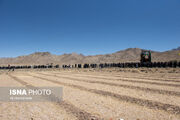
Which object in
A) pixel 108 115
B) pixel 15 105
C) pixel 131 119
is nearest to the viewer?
pixel 131 119

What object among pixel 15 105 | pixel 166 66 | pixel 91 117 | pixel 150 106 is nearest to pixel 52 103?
pixel 15 105

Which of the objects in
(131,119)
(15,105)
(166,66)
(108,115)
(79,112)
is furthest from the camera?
(166,66)

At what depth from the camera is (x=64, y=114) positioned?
5.02 m

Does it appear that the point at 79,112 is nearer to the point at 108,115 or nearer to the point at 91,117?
the point at 91,117

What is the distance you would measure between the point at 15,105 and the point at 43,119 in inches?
88.5

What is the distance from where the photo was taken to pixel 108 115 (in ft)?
15.8

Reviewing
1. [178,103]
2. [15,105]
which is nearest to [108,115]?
[178,103]

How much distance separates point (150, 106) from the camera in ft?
18.8

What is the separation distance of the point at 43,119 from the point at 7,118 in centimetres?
116

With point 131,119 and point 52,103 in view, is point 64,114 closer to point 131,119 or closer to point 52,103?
point 52,103

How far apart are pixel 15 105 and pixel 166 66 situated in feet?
95.1

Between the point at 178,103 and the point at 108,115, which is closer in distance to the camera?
the point at 108,115

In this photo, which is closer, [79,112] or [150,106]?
[79,112]

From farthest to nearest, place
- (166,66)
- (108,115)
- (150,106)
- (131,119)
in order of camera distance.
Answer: (166,66)
(150,106)
(108,115)
(131,119)
